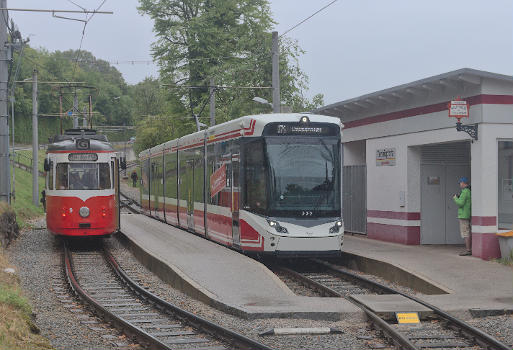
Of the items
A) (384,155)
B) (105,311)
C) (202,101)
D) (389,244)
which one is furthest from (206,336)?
(202,101)

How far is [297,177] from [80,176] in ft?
23.6

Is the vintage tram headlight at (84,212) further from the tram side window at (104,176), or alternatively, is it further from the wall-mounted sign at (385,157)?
the wall-mounted sign at (385,157)

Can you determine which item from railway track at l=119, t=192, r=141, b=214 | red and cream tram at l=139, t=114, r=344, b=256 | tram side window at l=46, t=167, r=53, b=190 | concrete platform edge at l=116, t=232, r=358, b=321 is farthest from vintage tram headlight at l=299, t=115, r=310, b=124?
railway track at l=119, t=192, r=141, b=214

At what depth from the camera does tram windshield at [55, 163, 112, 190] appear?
67.7ft

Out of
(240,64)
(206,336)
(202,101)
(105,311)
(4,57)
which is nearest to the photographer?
(206,336)

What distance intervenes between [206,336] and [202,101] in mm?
39966

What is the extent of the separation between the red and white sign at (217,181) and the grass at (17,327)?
8037 mm

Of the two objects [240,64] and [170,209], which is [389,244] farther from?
[240,64]

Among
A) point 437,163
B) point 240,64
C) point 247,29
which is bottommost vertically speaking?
point 437,163

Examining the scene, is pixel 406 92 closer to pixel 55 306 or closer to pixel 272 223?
pixel 272 223

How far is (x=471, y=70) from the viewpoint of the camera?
52.7ft

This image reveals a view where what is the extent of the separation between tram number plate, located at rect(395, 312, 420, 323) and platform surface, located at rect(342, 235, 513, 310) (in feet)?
2.13

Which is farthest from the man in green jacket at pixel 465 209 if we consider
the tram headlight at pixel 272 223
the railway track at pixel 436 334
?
the railway track at pixel 436 334

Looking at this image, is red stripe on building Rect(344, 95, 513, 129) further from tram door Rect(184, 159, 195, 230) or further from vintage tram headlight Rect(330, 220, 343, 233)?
tram door Rect(184, 159, 195, 230)
